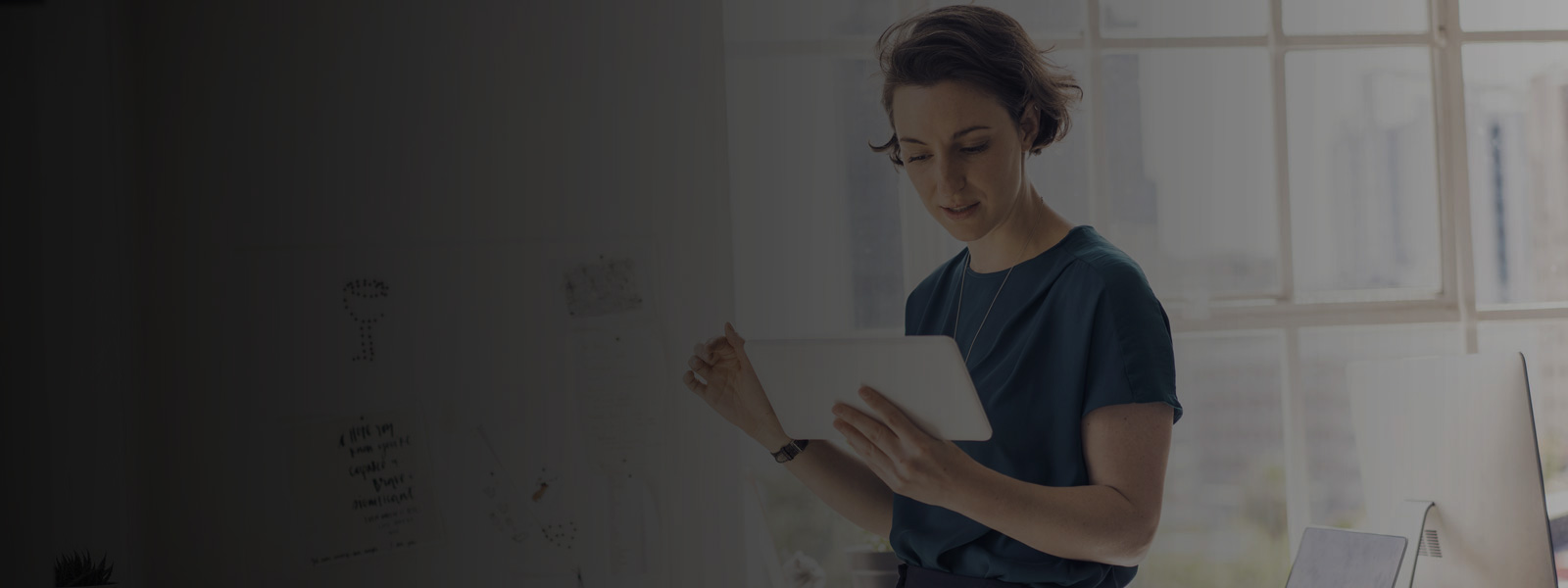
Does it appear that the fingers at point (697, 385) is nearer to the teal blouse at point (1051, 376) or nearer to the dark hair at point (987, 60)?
the teal blouse at point (1051, 376)

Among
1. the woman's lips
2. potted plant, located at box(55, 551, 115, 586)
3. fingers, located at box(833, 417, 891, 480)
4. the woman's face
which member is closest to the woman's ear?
the woman's face

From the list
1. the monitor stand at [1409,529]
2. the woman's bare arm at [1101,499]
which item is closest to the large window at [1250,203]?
the monitor stand at [1409,529]

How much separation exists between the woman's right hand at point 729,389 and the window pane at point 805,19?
1231 mm

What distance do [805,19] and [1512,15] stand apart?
6.90 feet

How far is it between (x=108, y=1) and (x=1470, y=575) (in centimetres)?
344

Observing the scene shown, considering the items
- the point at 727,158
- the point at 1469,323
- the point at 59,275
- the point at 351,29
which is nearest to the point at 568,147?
the point at 727,158

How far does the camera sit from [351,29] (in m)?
2.27

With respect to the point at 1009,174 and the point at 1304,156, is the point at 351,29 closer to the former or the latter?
the point at 1009,174

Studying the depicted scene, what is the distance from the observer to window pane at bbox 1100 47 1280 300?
2596mm

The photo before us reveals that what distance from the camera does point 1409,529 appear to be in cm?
222

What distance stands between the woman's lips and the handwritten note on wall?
1477mm

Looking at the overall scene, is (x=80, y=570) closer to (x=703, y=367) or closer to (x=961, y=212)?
(x=703, y=367)

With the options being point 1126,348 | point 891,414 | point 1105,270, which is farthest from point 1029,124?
point 891,414

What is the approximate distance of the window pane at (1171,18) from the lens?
8.56 feet
